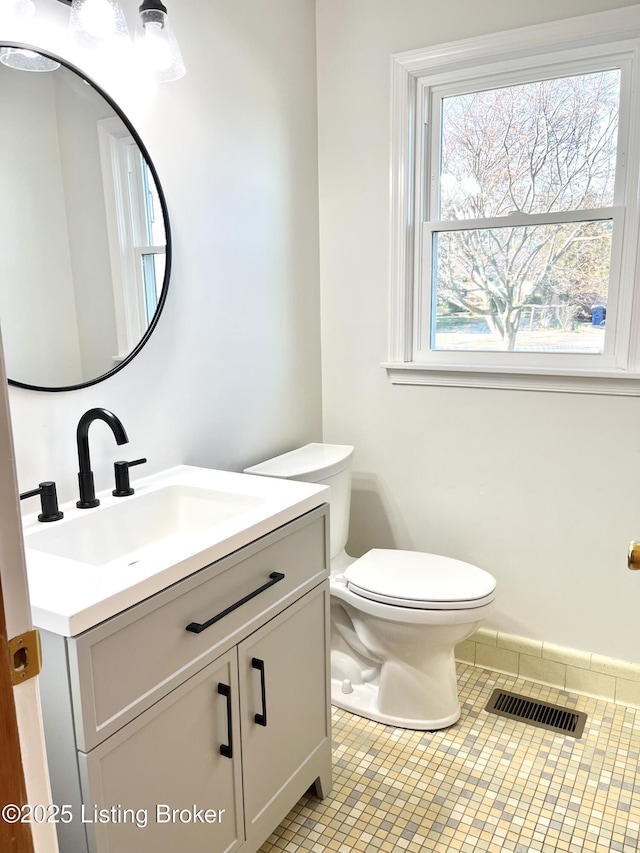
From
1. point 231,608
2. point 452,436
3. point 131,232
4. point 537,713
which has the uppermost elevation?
point 131,232

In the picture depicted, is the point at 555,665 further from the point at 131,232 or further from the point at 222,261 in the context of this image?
the point at 131,232

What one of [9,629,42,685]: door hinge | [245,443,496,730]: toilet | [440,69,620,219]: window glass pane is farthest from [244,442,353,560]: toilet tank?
[9,629,42,685]: door hinge

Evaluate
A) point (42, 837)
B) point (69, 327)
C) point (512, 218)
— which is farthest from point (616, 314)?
point (42, 837)

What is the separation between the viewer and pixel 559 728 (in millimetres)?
2045

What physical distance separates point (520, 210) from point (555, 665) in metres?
1.59

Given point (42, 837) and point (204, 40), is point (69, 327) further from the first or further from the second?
point (42, 837)

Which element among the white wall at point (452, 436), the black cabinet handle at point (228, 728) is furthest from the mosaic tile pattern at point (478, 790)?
the black cabinet handle at point (228, 728)

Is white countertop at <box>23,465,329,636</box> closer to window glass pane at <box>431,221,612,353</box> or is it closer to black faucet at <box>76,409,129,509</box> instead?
black faucet at <box>76,409,129,509</box>

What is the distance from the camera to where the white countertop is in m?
1.00

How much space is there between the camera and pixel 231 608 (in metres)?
1.31

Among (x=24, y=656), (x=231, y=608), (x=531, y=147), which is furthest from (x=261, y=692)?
(x=531, y=147)

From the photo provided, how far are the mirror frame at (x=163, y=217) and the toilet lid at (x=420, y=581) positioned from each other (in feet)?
3.17

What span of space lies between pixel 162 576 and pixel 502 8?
200 centimetres

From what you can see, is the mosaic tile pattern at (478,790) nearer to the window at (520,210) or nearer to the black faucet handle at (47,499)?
the black faucet handle at (47,499)
